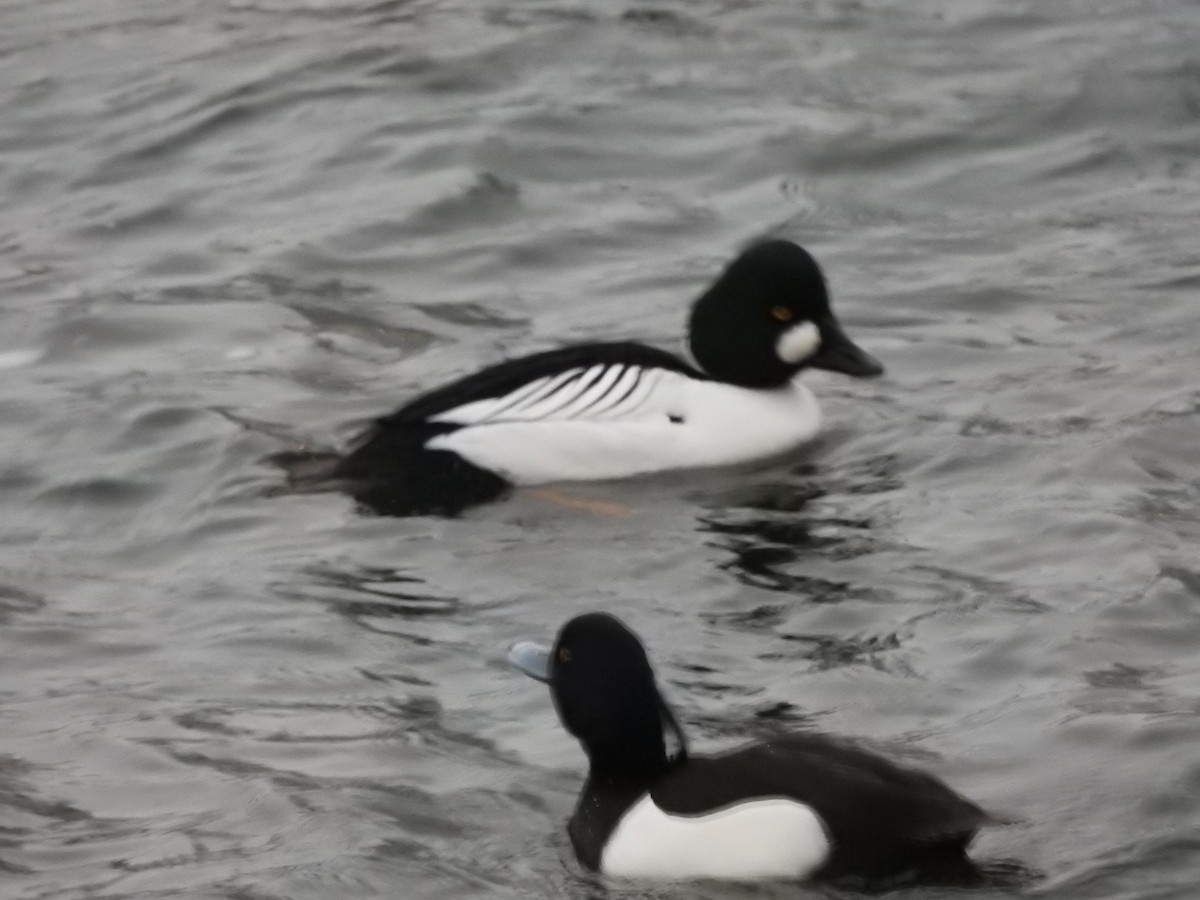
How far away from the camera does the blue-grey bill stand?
21.1 ft

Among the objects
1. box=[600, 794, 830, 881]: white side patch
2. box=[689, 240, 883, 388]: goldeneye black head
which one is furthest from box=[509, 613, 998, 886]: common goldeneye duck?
box=[689, 240, 883, 388]: goldeneye black head

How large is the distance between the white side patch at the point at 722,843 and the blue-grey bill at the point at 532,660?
55cm

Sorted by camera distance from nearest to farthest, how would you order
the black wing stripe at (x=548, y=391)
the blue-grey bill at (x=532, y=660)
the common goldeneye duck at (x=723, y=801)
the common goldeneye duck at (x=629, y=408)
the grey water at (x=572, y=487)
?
the common goldeneye duck at (x=723, y=801) < the blue-grey bill at (x=532, y=660) < the grey water at (x=572, y=487) < the common goldeneye duck at (x=629, y=408) < the black wing stripe at (x=548, y=391)

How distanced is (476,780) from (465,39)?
9560mm

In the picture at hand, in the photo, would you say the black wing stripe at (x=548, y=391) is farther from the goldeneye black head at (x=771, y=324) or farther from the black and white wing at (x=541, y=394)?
the goldeneye black head at (x=771, y=324)

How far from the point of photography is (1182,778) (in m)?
6.13

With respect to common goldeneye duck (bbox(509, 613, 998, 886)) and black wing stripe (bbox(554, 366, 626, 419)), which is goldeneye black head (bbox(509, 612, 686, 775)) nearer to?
common goldeneye duck (bbox(509, 613, 998, 886))

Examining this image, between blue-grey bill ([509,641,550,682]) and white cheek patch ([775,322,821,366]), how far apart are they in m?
3.34

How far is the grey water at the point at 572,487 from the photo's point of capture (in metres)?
6.57

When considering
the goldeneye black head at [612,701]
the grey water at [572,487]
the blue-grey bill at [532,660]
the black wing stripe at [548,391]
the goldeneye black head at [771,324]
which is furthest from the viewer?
the goldeneye black head at [771,324]

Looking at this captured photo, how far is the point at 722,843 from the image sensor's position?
576cm

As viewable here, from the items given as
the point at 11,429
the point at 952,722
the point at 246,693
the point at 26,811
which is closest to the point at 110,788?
the point at 26,811

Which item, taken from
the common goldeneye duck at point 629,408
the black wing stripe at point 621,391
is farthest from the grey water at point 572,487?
the black wing stripe at point 621,391

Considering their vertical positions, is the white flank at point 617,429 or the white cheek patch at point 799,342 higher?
the white cheek patch at point 799,342
